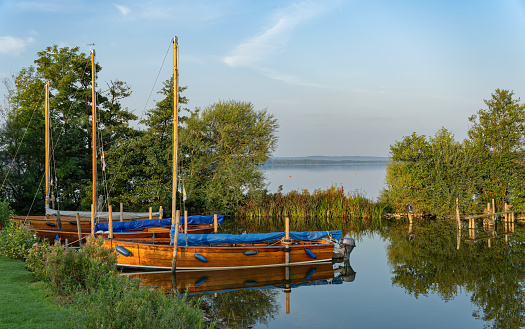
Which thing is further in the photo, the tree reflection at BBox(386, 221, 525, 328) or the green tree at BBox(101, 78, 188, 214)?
the green tree at BBox(101, 78, 188, 214)

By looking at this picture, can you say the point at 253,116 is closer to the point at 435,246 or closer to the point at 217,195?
the point at 217,195

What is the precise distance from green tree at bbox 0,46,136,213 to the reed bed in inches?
471

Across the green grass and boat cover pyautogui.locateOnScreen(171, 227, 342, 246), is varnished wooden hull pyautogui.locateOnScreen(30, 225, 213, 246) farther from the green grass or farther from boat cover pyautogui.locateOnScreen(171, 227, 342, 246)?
the green grass

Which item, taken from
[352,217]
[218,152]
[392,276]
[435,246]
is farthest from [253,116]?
[392,276]

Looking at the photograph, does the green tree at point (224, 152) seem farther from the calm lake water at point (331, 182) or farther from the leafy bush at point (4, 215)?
the leafy bush at point (4, 215)

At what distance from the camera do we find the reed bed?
3116 centimetres

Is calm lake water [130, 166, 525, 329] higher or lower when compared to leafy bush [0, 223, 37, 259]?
lower

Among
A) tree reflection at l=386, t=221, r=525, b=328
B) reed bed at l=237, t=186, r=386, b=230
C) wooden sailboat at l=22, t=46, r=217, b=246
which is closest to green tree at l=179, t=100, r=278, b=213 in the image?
reed bed at l=237, t=186, r=386, b=230

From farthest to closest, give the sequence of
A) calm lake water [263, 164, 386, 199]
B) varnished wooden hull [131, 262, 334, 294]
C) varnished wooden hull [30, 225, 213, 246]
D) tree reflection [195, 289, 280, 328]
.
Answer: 1. calm lake water [263, 164, 386, 199]
2. varnished wooden hull [30, 225, 213, 246]
3. varnished wooden hull [131, 262, 334, 294]
4. tree reflection [195, 289, 280, 328]

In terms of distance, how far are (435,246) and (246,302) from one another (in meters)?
11.9

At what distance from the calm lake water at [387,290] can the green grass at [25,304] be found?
292 cm

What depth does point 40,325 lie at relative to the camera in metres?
8.18

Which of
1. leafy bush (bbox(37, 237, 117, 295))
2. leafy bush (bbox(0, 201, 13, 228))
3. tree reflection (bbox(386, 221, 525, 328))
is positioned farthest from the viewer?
leafy bush (bbox(0, 201, 13, 228))

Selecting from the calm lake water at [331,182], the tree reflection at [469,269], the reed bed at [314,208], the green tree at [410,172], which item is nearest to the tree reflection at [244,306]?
the tree reflection at [469,269]
